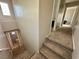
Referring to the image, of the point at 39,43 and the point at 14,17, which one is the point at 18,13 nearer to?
the point at 14,17

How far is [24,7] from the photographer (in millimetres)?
2045

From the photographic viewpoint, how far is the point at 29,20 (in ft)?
6.59

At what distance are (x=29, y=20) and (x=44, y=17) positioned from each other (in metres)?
0.43

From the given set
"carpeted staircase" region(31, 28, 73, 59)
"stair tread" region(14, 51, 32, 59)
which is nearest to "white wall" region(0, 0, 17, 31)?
"stair tread" region(14, 51, 32, 59)

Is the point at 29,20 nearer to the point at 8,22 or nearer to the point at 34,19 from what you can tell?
the point at 34,19

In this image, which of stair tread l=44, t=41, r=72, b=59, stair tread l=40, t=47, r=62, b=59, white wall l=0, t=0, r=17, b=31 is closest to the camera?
stair tread l=44, t=41, r=72, b=59

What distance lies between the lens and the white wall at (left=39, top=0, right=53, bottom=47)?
184 cm

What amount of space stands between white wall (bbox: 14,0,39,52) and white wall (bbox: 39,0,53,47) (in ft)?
0.37

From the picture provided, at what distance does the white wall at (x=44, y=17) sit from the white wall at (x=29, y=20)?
0.11 m

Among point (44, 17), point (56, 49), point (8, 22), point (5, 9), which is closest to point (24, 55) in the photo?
point (56, 49)

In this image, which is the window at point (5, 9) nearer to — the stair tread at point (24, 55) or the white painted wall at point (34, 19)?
the white painted wall at point (34, 19)

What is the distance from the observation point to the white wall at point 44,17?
1840 millimetres

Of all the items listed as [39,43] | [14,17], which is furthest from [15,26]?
[39,43]

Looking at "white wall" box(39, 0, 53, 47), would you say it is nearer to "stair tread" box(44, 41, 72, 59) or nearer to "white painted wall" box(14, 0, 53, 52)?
"white painted wall" box(14, 0, 53, 52)
